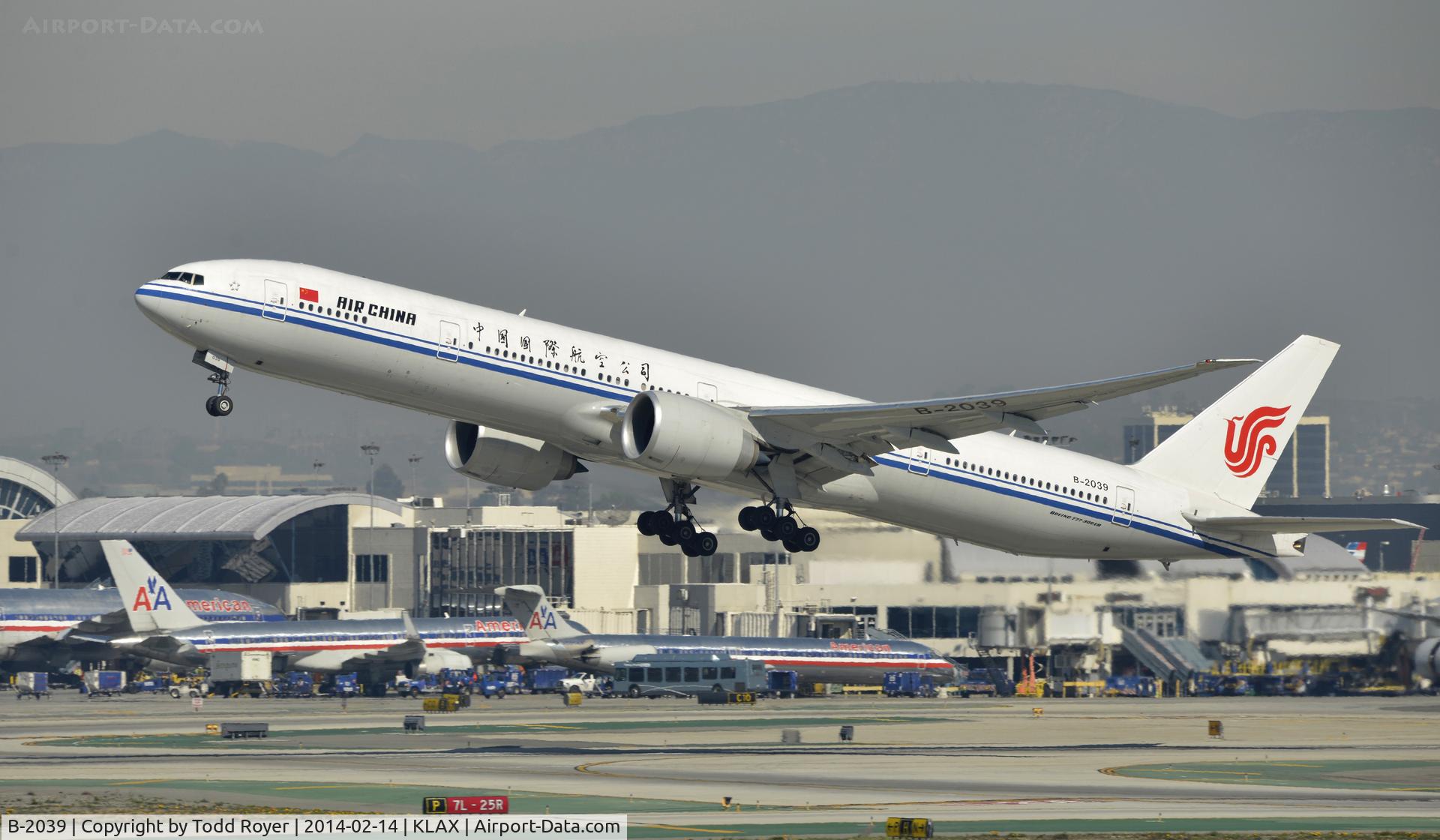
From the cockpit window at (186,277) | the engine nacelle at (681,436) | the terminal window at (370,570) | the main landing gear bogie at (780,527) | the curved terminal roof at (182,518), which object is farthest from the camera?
the curved terminal roof at (182,518)

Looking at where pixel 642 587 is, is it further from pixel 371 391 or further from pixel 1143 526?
pixel 371 391

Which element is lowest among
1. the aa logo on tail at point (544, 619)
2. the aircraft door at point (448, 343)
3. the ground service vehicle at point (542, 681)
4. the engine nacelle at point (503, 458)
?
the ground service vehicle at point (542, 681)

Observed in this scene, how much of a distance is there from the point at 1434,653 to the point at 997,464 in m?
32.3

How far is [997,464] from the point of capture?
5066cm

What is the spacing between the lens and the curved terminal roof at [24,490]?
18038 cm

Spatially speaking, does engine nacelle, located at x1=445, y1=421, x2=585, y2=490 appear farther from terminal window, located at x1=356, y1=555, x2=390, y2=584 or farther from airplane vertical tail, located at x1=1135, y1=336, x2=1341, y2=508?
terminal window, located at x1=356, y1=555, x2=390, y2=584

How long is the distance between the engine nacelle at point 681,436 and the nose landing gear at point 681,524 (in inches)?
159

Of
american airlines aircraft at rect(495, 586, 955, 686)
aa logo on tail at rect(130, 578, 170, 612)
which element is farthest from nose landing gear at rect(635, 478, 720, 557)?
aa logo on tail at rect(130, 578, 170, 612)

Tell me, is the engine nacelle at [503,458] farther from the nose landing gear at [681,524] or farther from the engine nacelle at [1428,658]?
the engine nacelle at [1428,658]

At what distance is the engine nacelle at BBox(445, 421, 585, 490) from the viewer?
48.4 meters

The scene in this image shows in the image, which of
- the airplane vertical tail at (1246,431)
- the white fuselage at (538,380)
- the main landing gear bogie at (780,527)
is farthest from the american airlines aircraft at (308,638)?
the white fuselage at (538,380)

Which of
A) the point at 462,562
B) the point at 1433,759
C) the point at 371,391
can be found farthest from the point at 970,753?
the point at 462,562

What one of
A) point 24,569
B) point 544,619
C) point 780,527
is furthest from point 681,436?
point 24,569

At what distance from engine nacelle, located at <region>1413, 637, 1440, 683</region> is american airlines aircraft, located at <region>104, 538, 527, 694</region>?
44.2m
